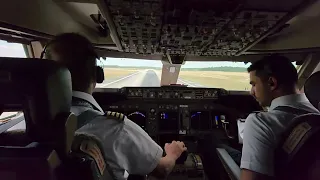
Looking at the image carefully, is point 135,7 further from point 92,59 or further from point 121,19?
point 92,59

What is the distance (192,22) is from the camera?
2221 millimetres

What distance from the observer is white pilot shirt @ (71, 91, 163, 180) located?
142cm

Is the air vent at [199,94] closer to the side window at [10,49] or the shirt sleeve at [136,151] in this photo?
the side window at [10,49]

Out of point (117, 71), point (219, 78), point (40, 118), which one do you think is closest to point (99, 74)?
point (40, 118)

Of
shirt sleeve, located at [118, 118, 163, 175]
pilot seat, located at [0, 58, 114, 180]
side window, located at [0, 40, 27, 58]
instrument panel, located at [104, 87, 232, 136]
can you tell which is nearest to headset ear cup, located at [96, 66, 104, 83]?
shirt sleeve, located at [118, 118, 163, 175]

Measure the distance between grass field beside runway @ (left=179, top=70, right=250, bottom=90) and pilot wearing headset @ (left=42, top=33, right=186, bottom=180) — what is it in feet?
9.00

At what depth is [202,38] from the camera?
2740 mm

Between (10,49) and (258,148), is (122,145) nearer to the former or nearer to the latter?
(258,148)

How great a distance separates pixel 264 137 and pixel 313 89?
0.48 meters

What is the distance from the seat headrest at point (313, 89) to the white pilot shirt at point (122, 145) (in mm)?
992

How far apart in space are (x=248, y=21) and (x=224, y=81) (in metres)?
2.17

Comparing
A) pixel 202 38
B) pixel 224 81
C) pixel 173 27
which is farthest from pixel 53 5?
pixel 224 81

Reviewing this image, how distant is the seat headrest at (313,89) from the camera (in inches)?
71.7

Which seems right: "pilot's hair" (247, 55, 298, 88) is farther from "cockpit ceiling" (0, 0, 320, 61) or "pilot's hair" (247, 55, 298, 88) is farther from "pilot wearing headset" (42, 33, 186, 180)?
"pilot wearing headset" (42, 33, 186, 180)
